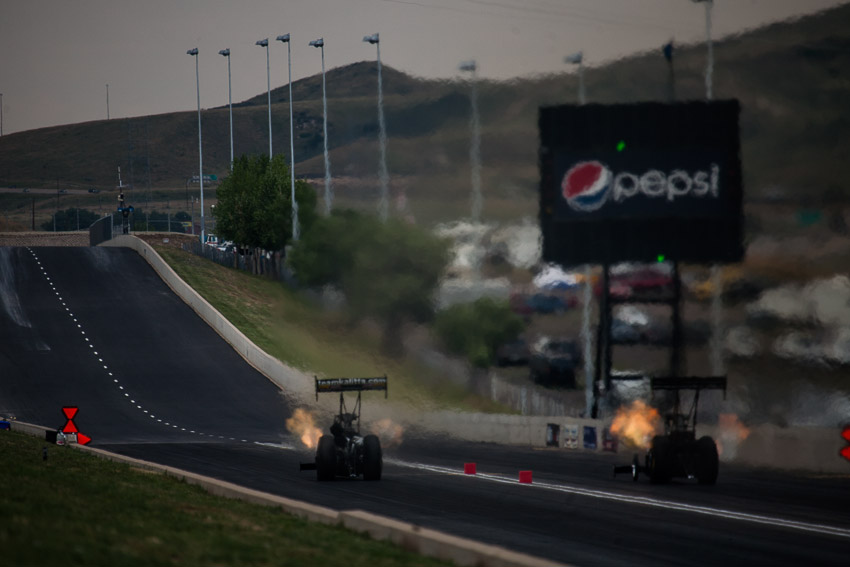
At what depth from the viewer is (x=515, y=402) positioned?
54906 millimetres

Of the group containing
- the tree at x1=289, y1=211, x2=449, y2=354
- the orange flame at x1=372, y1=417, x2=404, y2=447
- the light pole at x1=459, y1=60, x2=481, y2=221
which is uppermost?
the light pole at x1=459, y1=60, x2=481, y2=221

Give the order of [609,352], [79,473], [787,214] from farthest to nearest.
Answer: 1. [609,352]
2. [787,214]
3. [79,473]

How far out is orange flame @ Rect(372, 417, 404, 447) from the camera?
2062 inches

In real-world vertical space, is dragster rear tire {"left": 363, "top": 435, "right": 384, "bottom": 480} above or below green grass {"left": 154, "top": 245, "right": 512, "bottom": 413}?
below

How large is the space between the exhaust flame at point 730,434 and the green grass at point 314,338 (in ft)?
48.0

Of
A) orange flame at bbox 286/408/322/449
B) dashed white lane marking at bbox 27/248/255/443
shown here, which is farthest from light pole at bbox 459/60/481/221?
dashed white lane marking at bbox 27/248/255/443

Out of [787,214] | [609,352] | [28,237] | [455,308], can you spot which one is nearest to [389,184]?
[455,308]

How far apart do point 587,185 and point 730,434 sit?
35.6 feet

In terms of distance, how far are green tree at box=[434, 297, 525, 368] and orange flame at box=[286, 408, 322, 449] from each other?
7.25 meters

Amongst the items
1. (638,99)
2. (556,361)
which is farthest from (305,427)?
(638,99)

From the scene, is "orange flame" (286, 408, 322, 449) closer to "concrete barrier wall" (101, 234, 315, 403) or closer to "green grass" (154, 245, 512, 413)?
"green grass" (154, 245, 512, 413)

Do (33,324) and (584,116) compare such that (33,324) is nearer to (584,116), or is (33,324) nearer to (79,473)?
(584,116)

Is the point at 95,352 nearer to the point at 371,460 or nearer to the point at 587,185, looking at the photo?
the point at 587,185

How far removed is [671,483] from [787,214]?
11.3 meters
